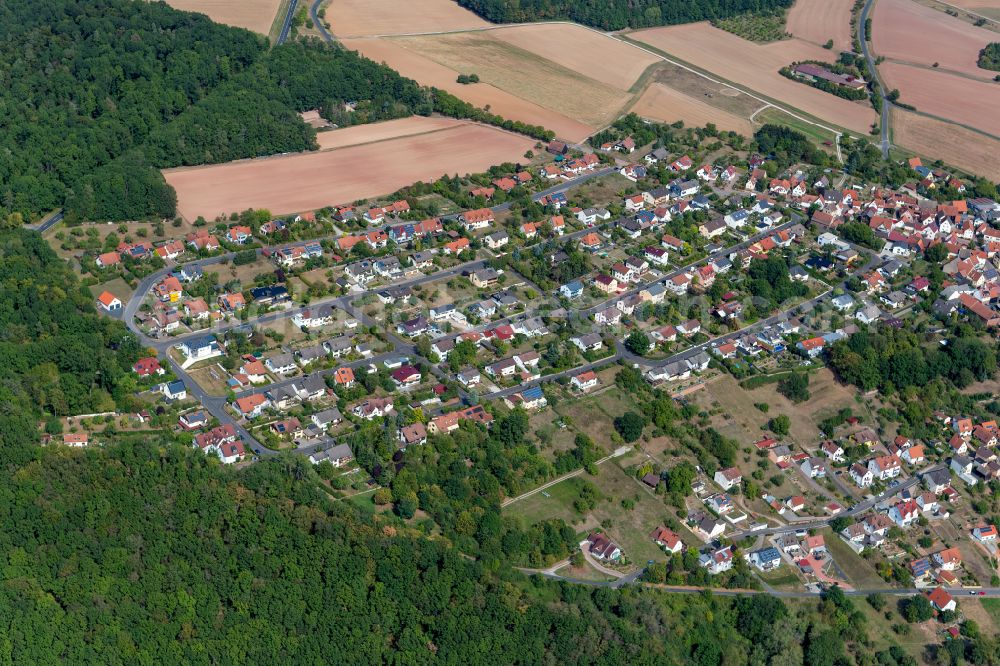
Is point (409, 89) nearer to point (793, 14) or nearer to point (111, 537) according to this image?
point (793, 14)

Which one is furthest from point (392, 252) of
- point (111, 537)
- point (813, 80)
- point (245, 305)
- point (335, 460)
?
point (813, 80)

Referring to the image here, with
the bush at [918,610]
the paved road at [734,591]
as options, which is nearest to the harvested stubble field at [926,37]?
the paved road at [734,591]

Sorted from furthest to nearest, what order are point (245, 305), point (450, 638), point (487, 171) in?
point (487, 171)
point (245, 305)
point (450, 638)

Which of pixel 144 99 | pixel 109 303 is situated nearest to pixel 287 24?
pixel 144 99

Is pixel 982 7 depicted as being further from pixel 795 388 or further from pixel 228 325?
pixel 228 325

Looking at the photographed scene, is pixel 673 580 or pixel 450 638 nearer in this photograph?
pixel 450 638

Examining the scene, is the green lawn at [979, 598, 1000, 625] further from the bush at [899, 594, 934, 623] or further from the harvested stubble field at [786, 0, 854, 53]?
the harvested stubble field at [786, 0, 854, 53]

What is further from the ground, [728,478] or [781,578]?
[728,478]
